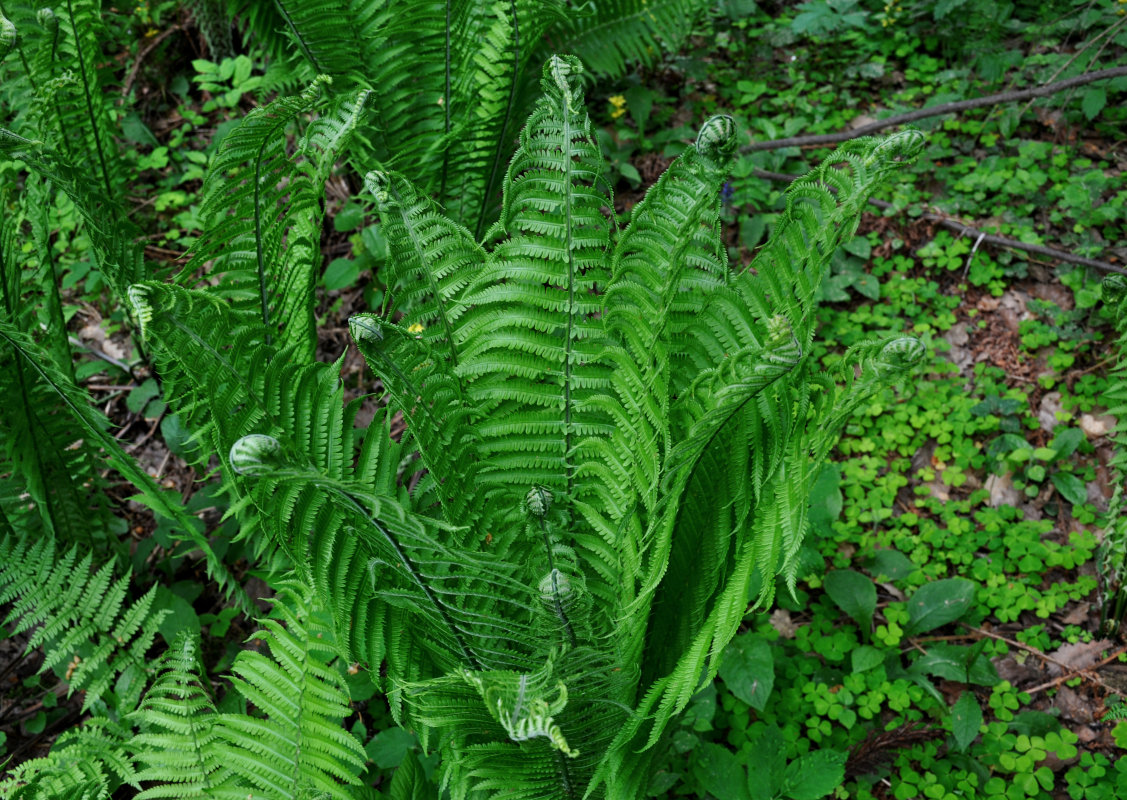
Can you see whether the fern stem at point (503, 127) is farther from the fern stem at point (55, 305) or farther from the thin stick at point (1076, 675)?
Result: the thin stick at point (1076, 675)

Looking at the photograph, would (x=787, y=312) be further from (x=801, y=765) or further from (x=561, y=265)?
(x=801, y=765)

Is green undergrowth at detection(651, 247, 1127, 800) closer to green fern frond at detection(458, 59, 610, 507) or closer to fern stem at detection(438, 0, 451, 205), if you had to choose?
green fern frond at detection(458, 59, 610, 507)

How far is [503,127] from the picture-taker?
2574 mm

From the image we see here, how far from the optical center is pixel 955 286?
9.77 ft

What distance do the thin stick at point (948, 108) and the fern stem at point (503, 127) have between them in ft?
3.47

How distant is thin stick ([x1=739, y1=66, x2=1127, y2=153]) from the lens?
114 inches

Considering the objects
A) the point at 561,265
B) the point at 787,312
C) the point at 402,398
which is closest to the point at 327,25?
the point at 561,265

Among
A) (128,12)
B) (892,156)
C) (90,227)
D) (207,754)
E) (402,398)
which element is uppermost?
(128,12)

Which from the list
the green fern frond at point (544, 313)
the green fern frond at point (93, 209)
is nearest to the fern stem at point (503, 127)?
the green fern frond at point (544, 313)

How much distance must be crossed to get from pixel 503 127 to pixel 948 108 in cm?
162

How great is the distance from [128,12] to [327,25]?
202 cm

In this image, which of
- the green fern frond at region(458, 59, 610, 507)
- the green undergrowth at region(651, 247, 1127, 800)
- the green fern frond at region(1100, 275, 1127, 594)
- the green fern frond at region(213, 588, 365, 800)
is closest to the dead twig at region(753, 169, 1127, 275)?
the green undergrowth at region(651, 247, 1127, 800)

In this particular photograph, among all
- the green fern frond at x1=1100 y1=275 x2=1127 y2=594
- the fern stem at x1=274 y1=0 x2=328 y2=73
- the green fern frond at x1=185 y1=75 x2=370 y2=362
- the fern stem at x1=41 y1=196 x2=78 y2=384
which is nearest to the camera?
the green fern frond at x1=185 y1=75 x2=370 y2=362

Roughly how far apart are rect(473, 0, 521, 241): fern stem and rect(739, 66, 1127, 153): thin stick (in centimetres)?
106
